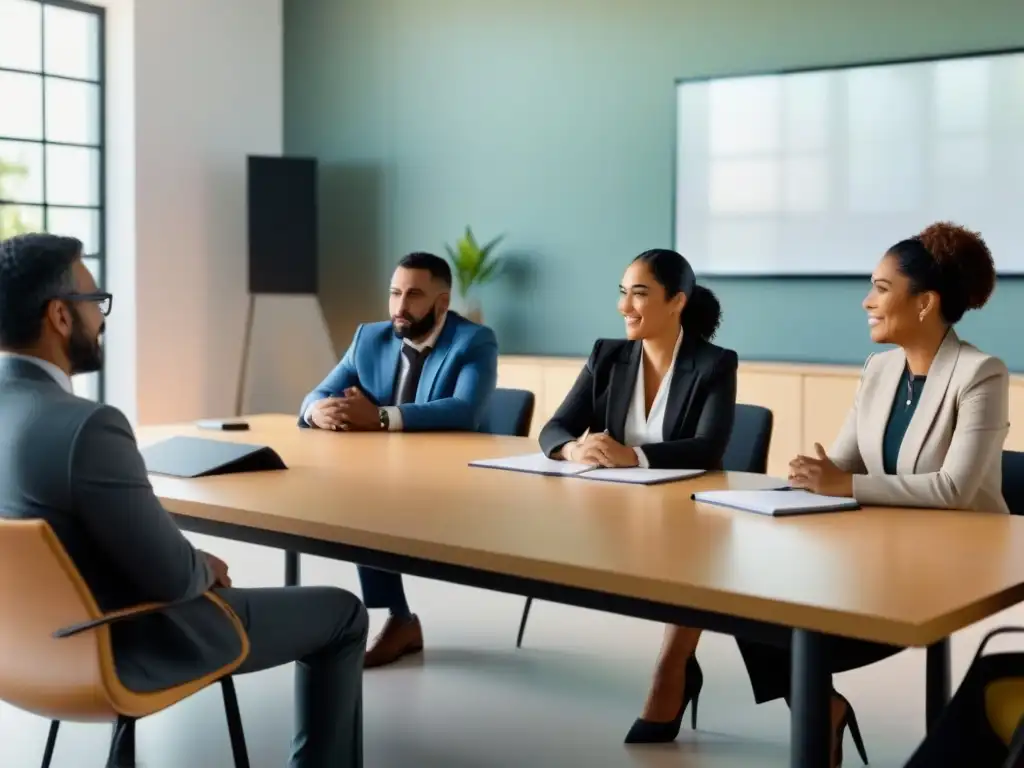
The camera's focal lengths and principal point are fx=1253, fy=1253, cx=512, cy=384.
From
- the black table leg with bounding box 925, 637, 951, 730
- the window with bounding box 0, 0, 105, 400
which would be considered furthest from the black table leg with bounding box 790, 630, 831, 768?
the window with bounding box 0, 0, 105, 400

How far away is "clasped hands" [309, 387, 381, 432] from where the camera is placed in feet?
12.5

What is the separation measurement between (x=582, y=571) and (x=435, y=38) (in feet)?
19.9

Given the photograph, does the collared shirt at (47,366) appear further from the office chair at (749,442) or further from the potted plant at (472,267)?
the potted plant at (472,267)

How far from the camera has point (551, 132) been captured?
698 cm

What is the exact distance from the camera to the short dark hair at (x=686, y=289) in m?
3.37

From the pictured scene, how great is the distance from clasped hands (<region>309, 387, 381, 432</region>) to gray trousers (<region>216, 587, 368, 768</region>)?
54.5 inches

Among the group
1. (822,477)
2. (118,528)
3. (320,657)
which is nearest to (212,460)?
(320,657)

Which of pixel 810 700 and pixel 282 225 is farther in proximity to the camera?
pixel 282 225

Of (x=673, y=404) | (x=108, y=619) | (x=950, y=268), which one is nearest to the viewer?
(x=108, y=619)

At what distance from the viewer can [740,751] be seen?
10.2 ft

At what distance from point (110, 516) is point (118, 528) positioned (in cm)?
3

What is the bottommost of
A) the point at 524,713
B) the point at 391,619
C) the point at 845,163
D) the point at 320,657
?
the point at 524,713

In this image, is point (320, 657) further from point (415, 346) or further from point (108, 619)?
point (415, 346)

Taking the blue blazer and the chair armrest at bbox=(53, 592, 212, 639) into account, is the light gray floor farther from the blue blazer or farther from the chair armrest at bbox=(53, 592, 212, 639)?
the chair armrest at bbox=(53, 592, 212, 639)
